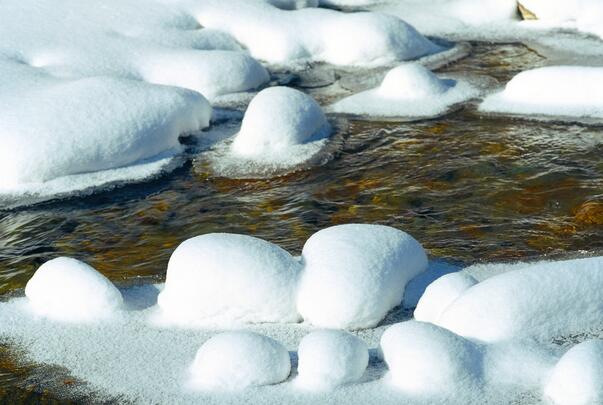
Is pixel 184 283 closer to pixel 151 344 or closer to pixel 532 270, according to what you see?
pixel 151 344

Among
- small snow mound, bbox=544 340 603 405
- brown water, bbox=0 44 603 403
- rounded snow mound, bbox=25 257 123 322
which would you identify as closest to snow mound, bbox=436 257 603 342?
small snow mound, bbox=544 340 603 405

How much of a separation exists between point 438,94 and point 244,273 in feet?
9.42

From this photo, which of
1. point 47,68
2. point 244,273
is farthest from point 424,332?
point 47,68

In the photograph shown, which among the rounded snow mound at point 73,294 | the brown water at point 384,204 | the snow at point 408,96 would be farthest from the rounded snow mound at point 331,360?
the snow at point 408,96

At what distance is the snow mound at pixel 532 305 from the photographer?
320 cm

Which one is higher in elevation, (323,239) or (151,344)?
(323,239)

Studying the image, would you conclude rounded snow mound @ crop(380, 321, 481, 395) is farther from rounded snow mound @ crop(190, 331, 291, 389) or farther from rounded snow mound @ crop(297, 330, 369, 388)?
rounded snow mound @ crop(190, 331, 291, 389)

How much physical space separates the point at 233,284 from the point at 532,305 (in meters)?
0.97

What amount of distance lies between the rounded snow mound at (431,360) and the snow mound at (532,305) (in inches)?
5.5

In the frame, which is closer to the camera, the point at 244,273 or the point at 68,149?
the point at 244,273

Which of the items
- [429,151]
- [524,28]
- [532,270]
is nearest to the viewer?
[532,270]

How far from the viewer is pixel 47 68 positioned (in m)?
6.20

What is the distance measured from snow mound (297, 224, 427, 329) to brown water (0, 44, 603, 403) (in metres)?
0.50

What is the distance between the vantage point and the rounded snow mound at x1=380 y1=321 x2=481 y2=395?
298cm
